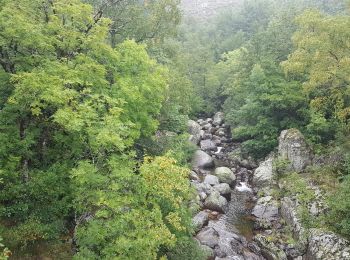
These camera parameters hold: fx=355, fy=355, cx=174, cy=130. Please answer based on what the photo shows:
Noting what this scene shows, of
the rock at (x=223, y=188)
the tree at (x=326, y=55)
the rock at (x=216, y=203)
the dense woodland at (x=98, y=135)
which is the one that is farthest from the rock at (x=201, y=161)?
the tree at (x=326, y=55)

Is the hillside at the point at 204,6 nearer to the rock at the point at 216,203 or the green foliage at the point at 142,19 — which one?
the green foliage at the point at 142,19

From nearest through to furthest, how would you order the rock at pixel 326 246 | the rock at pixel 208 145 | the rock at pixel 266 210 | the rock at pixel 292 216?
the rock at pixel 326 246
the rock at pixel 292 216
the rock at pixel 266 210
the rock at pixel 208 145

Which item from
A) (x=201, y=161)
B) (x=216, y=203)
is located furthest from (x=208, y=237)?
(x=201, y=161)

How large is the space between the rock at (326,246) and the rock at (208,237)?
549 cm

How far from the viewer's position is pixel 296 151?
1177 inches

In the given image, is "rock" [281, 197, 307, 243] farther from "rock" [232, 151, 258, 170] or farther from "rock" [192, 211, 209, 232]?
"rock" [232, 151, 258, 170]

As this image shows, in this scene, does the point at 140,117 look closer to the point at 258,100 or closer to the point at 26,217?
the point at 26,217

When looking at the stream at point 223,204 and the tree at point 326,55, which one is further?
the tree at point 326,55

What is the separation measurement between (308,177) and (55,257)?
19102mm

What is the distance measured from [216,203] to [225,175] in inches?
205

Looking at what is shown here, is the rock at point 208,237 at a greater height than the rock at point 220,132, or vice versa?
the rock at point 208,237

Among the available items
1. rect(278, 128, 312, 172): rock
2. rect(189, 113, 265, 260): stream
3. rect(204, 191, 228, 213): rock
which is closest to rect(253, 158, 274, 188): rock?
rect(189, 113, 265, 260): stream

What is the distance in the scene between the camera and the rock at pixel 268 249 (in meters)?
21.1

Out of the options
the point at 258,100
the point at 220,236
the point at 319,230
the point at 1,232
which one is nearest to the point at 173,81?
the point at 258,100
